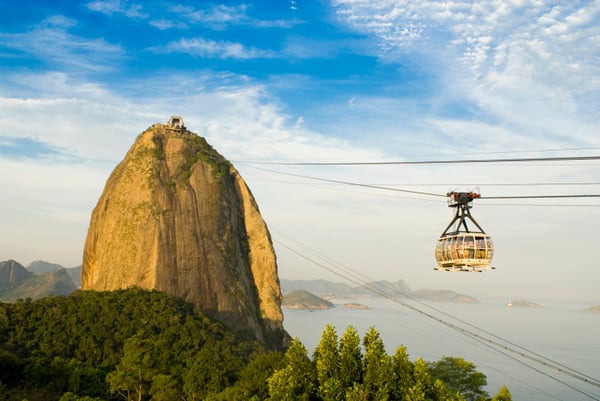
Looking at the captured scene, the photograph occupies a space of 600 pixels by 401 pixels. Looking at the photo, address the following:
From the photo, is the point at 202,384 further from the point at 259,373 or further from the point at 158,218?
the point at 158,218

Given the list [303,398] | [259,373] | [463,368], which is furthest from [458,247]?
[463,368]

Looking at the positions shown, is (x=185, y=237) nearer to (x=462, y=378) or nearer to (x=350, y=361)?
(x=462, y=378)

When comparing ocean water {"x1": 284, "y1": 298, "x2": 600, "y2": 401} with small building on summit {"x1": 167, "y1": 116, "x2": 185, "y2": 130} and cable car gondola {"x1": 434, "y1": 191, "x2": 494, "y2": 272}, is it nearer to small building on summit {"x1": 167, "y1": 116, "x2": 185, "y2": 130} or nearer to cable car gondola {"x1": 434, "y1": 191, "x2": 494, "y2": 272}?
cable car gondola {"x1": 434, "y1": 191, "x2": 494, "y2": 272}

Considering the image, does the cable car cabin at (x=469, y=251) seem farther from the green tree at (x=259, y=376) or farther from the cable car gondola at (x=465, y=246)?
the green tree at (x=259, y=376)

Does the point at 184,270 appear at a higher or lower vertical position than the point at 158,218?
lower

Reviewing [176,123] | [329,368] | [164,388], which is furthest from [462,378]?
[176,123]

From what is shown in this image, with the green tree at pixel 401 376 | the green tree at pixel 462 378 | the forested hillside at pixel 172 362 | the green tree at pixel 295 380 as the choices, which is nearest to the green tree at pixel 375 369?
the forested hillside at pixel 172 362
